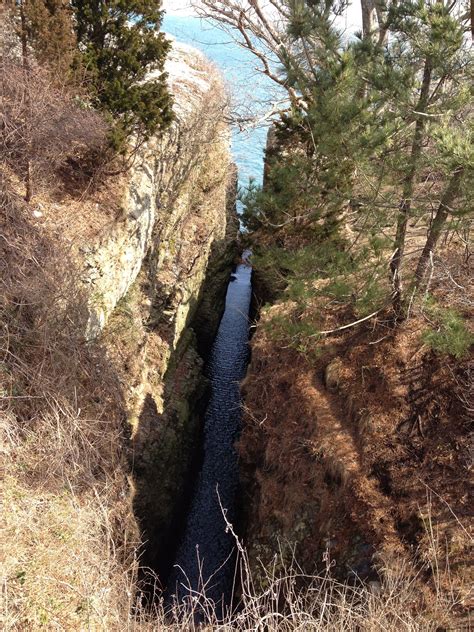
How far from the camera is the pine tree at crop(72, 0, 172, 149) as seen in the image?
10.0m

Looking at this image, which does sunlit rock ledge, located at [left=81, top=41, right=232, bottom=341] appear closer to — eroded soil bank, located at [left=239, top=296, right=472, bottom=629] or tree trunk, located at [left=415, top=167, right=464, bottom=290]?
eroded soil bank, located at [left=239, top=296, right=472, bottom=629]

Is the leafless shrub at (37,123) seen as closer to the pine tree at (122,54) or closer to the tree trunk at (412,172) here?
the pine tree at (122,54)

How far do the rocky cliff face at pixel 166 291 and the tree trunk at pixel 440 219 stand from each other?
6.36 meters

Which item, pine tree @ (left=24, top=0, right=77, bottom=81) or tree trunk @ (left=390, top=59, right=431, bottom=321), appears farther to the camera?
pine tree @ (left=24, top=0, right=77, bottom=81)

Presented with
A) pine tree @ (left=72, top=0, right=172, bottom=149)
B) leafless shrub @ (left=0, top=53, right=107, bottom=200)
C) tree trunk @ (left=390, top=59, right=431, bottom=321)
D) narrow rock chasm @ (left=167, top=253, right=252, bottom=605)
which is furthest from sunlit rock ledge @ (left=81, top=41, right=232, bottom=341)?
tree trunk @ (left=390, top=59, right=431, bottom=321)

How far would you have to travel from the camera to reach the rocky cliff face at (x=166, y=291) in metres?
10.8

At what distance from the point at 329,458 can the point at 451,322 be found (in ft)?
10.1

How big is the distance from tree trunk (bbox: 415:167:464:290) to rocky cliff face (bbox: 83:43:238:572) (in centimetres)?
636

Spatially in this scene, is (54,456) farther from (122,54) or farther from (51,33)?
(122,54)

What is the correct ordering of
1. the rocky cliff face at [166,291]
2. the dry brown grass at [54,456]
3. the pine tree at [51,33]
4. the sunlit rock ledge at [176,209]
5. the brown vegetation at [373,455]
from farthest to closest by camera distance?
the rocky cliff face at [166,291]
the sunlit rock ledge at [176,209]
the pine tree at [51,33]
the brown vegetation at [373,455]
the dry brown grass at [54,456]

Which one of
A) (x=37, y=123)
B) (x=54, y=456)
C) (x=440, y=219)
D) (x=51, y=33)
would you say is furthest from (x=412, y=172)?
(x=51, y=33)

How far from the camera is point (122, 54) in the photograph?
10.2 metres

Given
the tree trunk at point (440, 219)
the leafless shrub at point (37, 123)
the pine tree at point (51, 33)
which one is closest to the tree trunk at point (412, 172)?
the tree trunk at point (440, 219)

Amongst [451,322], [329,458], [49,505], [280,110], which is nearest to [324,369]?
[329,458]
